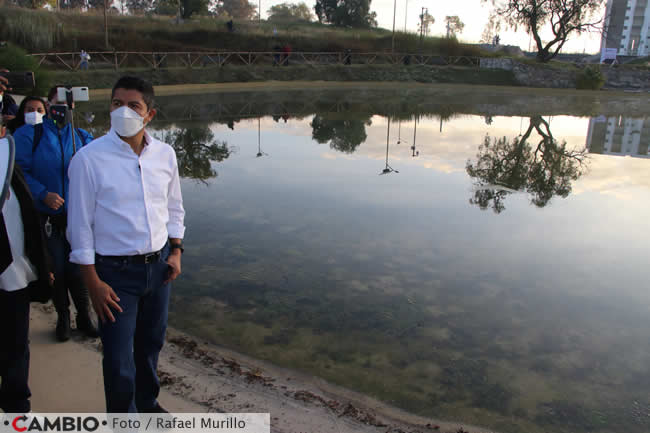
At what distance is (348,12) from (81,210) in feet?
218

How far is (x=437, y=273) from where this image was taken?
17.9 feet

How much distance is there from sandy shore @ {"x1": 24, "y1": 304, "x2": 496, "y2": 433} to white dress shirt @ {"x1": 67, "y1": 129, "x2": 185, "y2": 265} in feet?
3.73

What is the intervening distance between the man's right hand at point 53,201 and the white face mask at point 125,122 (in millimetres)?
1185

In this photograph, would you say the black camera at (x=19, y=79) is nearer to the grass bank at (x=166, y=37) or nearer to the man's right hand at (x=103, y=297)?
the man's right hand at (x=103, y=297)

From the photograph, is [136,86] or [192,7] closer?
[136,86]

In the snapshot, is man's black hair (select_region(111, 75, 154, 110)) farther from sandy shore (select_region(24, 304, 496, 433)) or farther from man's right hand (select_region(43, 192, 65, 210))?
sandy shore (select_region(24, 304, 496, 433))

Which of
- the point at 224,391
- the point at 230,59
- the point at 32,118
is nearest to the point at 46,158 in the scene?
the point at 32,118

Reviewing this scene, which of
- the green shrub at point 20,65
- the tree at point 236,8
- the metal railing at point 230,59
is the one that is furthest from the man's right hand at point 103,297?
the tree at point 236,8

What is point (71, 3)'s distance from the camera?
70125 mm

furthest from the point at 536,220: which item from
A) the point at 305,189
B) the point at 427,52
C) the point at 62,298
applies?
the point at 427,52

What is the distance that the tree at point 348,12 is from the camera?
63625mm

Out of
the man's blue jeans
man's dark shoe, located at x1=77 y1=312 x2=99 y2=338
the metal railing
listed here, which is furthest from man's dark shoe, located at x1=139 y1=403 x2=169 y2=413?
the metal railing

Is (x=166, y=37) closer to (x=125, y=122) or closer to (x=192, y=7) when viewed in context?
(x=192, y=7)

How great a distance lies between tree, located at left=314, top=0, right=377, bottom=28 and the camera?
63625mm
